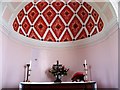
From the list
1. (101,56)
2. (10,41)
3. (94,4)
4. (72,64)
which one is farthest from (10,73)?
(94,4)

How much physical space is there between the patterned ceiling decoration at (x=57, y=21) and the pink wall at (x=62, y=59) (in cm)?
21

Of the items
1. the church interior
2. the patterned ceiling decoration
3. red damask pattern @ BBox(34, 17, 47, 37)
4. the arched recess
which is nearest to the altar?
the church interior

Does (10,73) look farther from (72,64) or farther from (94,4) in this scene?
(94,4)

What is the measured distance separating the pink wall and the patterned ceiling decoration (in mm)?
214

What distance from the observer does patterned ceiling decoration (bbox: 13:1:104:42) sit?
3246 mm

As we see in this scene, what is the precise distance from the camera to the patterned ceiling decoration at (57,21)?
10.6ft

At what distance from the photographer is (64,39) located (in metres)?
3.39

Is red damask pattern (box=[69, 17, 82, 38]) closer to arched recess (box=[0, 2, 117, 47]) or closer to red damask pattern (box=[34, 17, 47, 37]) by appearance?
arched recess (box=[0, 2, 117, 47])

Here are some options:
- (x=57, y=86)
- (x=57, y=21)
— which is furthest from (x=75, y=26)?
(x=57, y=86)

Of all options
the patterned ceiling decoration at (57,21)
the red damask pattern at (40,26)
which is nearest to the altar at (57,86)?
the patterned ceiling decoration at (57,21)

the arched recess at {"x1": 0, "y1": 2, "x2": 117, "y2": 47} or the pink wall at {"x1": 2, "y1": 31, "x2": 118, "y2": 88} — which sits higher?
the arched recess at {"x1": 0, "y1": 2, "x2": 117, "y2": 47}

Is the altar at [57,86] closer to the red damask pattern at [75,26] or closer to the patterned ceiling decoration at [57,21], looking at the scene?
the patterned ceiling decoration at [57,21]

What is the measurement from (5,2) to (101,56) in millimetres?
1372

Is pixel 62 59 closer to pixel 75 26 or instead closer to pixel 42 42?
pixel 42 42
